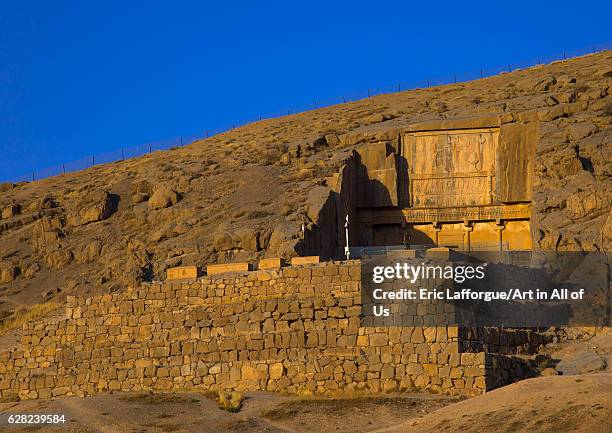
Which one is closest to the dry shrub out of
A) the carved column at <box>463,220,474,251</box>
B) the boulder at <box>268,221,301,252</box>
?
the boulder at <box>268,221,301,252</box>

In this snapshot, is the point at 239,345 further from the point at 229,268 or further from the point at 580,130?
the point at 580,130

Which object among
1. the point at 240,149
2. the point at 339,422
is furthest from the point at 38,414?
the point at 240,149

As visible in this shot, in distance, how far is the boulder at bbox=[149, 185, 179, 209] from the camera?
3916 cm

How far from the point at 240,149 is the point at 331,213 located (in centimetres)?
1377

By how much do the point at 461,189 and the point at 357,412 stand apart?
67.5 ft

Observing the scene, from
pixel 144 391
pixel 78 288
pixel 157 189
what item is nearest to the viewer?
pixel 144 391

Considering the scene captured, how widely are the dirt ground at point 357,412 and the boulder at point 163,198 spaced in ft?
53.0

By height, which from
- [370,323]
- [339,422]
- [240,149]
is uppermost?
[240,149]

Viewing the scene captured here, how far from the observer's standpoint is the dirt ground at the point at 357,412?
1611cm

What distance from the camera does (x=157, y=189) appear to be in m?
40.3

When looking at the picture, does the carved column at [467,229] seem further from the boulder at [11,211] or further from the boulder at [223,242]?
the boulder at [11,211]

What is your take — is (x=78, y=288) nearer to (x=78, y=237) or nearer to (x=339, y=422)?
(x=78, y=237)

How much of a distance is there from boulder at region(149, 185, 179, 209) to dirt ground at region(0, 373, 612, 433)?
16168mm

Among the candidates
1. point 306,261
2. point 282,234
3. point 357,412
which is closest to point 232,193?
point 282,234
